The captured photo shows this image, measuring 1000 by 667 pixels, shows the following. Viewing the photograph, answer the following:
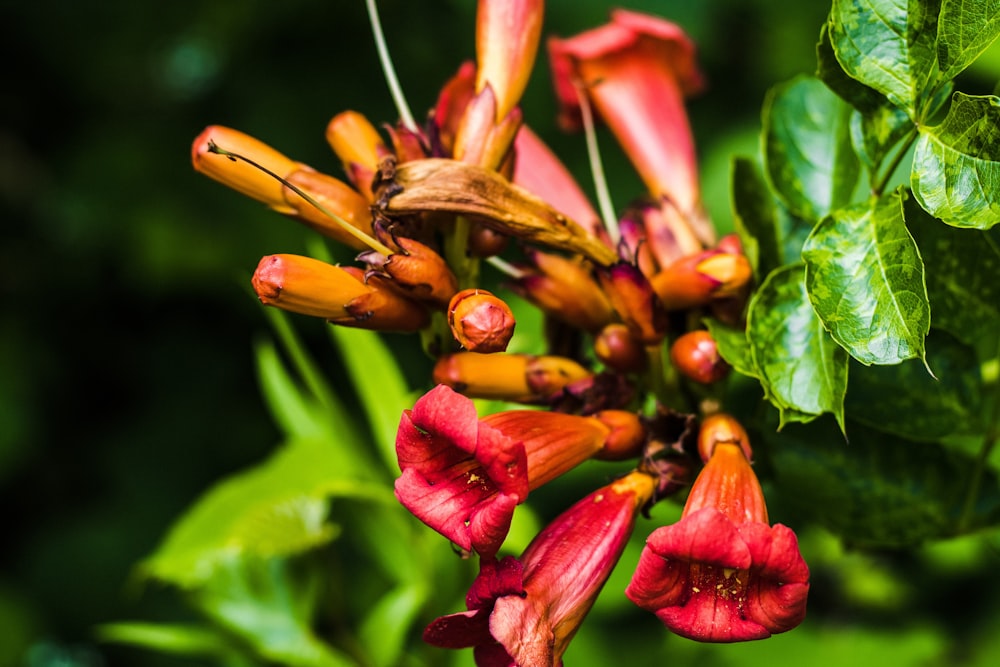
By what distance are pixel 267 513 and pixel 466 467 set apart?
2.72 feet

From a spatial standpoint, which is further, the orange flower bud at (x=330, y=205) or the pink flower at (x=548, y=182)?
the pink flower at (x=548, y=182)

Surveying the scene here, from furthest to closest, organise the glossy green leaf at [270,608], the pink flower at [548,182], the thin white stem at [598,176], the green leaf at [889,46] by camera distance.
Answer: the glossy green leaf at [270,608] → the pink flower at [548,182] → the thin white stem at [598,176] → the green leaf at [889,46]

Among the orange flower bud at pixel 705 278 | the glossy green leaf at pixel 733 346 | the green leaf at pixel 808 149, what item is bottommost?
the glossy green leaf at pixel 733 346

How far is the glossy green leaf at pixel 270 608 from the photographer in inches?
88.4

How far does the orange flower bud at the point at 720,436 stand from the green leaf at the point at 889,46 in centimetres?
52

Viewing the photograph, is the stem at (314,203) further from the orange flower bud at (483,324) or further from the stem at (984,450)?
the stem at (984,450)

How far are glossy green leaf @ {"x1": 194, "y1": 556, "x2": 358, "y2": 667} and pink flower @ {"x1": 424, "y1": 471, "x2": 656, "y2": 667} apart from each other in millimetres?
955

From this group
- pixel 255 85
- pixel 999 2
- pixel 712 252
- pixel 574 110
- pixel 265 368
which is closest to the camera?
pixel 999 2

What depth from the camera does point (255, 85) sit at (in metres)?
4.36

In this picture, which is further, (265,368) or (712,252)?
(265,368)

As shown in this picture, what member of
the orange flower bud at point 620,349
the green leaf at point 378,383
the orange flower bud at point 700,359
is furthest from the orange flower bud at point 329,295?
the green leaf at point 378,383

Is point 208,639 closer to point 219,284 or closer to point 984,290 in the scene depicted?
point 984,290

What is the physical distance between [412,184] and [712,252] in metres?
0.53

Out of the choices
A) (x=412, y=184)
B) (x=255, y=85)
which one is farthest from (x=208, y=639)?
(x=255, y=85)
